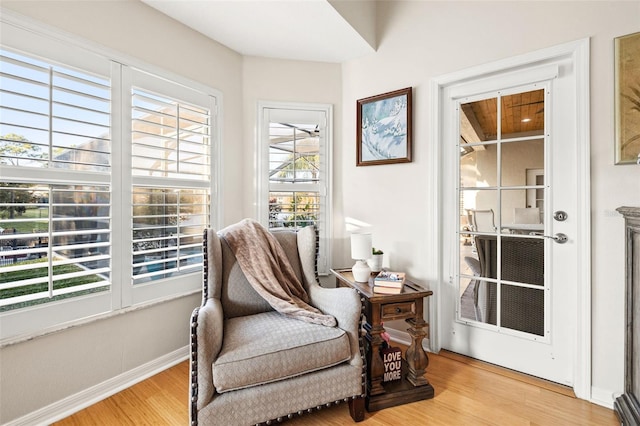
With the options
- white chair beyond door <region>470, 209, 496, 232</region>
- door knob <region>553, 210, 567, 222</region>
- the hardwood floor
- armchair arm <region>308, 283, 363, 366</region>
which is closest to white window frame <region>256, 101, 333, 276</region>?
armchair arm <region>308, 283, 363, 366</region>

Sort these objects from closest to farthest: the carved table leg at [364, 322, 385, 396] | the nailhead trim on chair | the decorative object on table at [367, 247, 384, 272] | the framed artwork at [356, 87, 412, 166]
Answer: the nailhead trim on chair
the carved table leg at [364, 322, 385, 396]
the decorative object on table at [367, 247, 384, 272]
the framed artwork at [356, 87, 412, 166]

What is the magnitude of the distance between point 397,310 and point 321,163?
150 cm

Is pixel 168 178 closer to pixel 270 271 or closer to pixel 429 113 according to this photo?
pixel 270 271

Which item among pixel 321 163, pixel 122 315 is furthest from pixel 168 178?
pixel 321 163

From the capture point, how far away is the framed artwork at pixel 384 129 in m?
2.43

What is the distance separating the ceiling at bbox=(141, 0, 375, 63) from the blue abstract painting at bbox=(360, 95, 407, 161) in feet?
1.62

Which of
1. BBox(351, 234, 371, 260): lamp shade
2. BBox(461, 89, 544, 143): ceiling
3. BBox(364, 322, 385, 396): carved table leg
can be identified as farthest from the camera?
BBox(351, 234, 371, 260): lamp shade

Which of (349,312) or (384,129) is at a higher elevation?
(384,129)

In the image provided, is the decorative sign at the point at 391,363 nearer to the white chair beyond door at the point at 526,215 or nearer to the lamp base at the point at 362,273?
the lamp base at the point at 362,273

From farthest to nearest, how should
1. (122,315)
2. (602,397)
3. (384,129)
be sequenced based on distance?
(384,129), (122,315), (602,397)

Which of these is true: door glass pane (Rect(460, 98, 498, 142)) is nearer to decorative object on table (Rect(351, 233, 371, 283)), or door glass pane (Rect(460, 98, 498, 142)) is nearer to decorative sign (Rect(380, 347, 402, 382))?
decorative object on table (Rect(351, 233, 371, 283))

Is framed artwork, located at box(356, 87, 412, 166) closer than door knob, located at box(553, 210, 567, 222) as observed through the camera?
No

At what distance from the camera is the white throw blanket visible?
1743mm

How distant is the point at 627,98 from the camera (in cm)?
Result: 163
